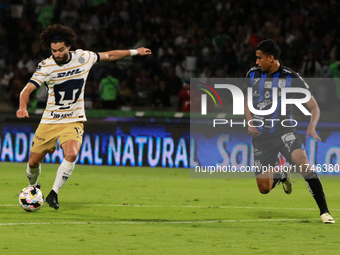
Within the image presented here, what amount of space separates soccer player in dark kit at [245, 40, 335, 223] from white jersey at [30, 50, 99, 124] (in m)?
2.17

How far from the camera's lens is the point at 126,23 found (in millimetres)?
20891

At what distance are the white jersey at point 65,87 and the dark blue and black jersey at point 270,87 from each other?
2.20 meters

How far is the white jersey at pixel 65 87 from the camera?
8.49 metres

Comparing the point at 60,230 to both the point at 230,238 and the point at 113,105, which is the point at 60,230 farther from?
the point at 113,105

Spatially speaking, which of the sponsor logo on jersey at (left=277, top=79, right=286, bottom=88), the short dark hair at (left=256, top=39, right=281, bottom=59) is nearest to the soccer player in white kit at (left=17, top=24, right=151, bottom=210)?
the short dark hair at (left=256, top=39, right=281, bottom=59)

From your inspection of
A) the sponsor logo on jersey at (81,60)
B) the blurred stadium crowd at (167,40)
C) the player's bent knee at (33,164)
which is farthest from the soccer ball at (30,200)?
the blurred stadium crowd at (167,40)

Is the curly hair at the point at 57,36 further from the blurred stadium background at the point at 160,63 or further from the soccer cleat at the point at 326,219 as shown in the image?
the blurred stadium background at the point at 160,63

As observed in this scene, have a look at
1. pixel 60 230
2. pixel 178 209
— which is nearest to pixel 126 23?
pixel 178 209

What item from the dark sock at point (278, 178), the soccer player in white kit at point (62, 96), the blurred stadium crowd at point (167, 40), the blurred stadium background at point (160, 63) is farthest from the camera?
the blurred stadium crowd at point (167, 40)

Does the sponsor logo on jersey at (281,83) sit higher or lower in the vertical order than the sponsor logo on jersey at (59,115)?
higher

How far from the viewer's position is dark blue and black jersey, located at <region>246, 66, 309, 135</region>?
7973 millimetres

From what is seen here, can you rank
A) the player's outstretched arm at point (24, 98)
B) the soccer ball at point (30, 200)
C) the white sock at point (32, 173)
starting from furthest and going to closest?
1. the white sock at point (32, 173)
2. the soccer ball at point (30, 200)
3. the player's outstretched arm at point (24, 98)

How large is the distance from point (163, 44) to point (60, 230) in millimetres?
12698

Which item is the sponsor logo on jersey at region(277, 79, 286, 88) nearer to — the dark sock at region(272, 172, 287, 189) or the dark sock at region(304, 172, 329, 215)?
the dark sock at region(304, 172, 329, 215)
